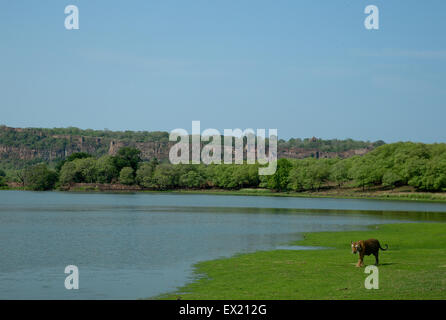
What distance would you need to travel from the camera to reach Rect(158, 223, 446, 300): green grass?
2023 centimetres

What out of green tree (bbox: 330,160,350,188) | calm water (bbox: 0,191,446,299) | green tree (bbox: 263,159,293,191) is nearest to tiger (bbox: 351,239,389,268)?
calm water (bbox: 0,191,446,299)

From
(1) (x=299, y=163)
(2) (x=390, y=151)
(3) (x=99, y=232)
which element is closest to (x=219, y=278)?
(3) (x=99, y=232)

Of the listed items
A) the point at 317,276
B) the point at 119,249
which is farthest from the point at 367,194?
the point at 317,276

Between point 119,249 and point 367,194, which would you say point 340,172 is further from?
point 119,249

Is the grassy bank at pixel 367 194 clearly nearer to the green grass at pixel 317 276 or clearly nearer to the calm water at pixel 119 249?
the calm water at pixel 119 249

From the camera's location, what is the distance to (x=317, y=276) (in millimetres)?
24438

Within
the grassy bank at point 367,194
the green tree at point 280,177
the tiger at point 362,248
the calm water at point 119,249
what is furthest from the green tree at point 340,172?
the tiger at point 362,248

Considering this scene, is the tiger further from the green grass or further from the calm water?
the calm water

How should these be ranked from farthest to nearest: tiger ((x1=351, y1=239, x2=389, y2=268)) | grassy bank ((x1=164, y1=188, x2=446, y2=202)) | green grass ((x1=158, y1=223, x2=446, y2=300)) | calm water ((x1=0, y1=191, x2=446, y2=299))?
grassy bank ((x1=164, y1=188, x2=446, y2=202)) < tiger ((x1=351, y1=239, x2=389, y2=268)) < calm water ((x1=0, y1=191, x2=446, y2=299)) < green grass ((x1=158, y1=223, x2=446, y2=300))

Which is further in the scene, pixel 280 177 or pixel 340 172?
pixel 280 177

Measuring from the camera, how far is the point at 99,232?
49625 millimetres

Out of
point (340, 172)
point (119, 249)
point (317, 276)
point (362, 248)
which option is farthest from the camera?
point (340, 172)
